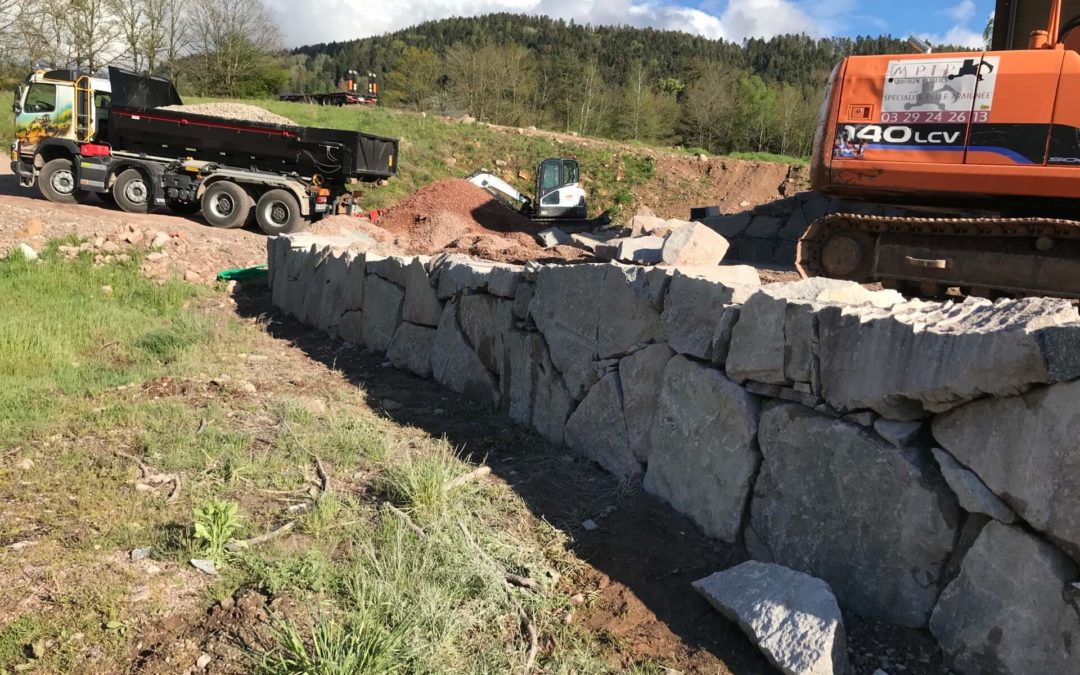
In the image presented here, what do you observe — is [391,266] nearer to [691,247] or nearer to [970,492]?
[691,247]

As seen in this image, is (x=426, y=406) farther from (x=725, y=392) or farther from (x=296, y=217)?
(x=296, y=217)

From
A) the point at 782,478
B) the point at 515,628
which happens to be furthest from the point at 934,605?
the point at 515,628

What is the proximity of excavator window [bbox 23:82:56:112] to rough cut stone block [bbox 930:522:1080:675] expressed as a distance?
1966 centimetres

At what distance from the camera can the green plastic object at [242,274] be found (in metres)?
12.0

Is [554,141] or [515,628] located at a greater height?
[554,141]

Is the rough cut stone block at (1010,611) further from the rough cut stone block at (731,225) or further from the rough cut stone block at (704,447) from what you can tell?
the rough cut stone block at (731,225)

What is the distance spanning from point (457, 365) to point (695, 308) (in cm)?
285

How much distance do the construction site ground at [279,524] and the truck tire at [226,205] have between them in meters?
10.8

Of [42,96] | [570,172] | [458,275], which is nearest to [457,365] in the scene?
[458,275]

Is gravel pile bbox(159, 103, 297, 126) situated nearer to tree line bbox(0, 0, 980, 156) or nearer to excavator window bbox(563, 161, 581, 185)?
excavator window bbox(563, 161, 581, 185)

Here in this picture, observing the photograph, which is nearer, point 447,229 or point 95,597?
point 95,597

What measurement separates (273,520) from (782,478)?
7.76ft

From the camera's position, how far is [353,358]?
25.4 feet

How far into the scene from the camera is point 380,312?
781cm
